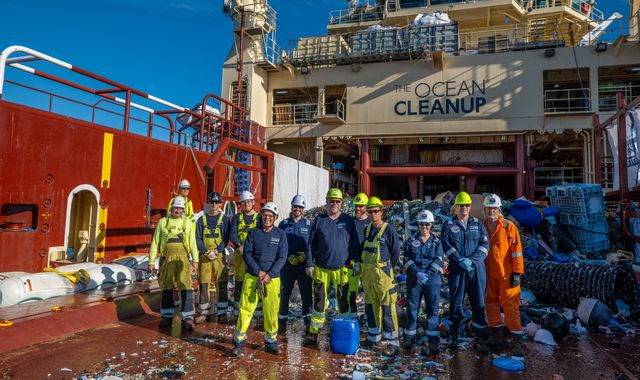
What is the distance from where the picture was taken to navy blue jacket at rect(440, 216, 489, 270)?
5.22m

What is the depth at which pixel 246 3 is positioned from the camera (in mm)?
21594

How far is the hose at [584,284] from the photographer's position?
250 inches

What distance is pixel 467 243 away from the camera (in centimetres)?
532

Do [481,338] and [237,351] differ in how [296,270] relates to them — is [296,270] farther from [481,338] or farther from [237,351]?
[481,338]

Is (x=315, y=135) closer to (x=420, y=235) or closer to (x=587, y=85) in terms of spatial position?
(x=587, y=85)

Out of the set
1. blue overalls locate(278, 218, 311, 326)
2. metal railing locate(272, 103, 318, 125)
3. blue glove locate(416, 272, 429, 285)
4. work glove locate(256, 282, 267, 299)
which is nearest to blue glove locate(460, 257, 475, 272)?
blue glove locate(416, 272, 429, 285)

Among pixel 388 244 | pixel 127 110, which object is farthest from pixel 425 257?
pixel 127 110

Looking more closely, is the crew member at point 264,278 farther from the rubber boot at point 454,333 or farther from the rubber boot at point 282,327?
the rubber boot at point 454,333

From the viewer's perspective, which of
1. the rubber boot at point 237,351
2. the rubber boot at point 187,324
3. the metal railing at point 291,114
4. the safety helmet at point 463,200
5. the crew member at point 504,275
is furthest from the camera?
the metal railing at point 291,114

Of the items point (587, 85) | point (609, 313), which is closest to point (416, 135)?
point (587, 85)

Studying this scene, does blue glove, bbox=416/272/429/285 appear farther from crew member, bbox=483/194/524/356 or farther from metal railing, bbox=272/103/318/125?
metal railing, bbox=272/103/318/125

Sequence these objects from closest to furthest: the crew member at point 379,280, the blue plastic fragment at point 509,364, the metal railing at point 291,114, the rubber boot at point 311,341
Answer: the blue plastic fragment at point 509,364
the crew member at point 379,280
the rubber boot at point 311,341
the metal railing at point 291,114

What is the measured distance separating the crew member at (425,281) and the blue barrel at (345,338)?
2.47 ft

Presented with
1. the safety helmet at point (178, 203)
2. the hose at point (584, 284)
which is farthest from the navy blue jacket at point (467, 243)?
the safety helmet at point (178, 203)
